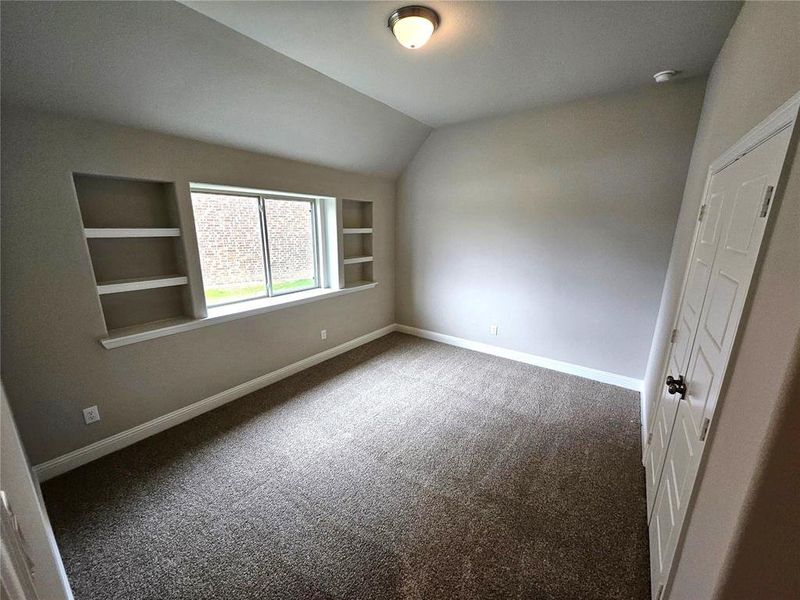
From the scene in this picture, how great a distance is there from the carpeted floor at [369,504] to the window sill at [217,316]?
764mm

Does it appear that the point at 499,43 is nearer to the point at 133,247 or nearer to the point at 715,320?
the point at 715,320

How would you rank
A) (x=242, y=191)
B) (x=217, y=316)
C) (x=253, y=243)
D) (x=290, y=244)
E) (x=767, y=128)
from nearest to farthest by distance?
(x=767, y=128), (x=217, y=316), (x=242, y=191), (x=253, y=243), (x=290, y=244)

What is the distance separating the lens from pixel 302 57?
2080 millimetres

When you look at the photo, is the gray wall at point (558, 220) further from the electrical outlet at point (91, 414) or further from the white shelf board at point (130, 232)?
the electrical outlet at point (91, 414)

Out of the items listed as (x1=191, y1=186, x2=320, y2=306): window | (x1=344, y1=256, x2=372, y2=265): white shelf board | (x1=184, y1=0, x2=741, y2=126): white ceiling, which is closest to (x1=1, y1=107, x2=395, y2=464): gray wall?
(x1=191, y1=186, x2=320, y2=306): window

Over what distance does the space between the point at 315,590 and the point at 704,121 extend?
3.57 meters

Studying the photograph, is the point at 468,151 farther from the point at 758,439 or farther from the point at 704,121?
the point at 758,439

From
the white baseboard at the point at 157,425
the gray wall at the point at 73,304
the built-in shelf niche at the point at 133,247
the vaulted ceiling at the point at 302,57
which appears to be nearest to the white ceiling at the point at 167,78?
A: the vaulted ceiling at the point at 302,57

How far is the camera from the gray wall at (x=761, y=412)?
647mm

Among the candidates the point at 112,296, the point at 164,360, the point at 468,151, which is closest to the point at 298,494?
the point at 164,360

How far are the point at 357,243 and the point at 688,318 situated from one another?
3271mm

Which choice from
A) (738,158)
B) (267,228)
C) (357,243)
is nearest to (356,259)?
(357,243)

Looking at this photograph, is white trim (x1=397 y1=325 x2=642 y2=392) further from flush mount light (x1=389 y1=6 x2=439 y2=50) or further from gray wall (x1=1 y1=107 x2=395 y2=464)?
flush mount light (x1=389 y1=6 x2=439 y2=50)

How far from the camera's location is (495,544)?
1.56 meters
